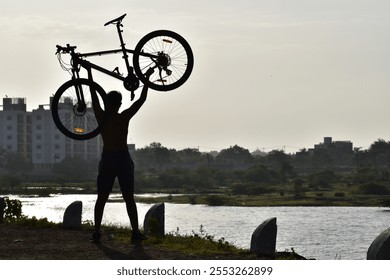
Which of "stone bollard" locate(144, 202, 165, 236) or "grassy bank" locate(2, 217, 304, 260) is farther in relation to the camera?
"stone bollard" locate(144, 202, 165, 236)

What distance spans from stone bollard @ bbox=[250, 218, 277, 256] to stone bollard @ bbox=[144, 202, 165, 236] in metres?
3.84

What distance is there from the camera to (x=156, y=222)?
1742 centimetres

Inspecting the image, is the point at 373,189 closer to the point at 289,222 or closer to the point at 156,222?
the point at 289,222

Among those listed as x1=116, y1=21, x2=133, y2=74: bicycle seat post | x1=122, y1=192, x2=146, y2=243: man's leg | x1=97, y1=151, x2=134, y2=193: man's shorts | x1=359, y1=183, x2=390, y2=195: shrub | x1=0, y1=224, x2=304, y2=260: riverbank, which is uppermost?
x1=116, y1=21, x2=133, y2=74: bicycle seat post

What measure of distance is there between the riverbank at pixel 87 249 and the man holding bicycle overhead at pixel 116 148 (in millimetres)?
747

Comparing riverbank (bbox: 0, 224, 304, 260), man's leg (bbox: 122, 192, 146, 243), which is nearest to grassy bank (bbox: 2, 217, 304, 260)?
riverbank (bbox: 0, 224, 304, 260)

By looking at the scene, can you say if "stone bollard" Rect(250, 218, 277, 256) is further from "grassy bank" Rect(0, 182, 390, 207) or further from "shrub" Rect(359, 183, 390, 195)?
"shrub" Rect(359, 183, 390, 195)

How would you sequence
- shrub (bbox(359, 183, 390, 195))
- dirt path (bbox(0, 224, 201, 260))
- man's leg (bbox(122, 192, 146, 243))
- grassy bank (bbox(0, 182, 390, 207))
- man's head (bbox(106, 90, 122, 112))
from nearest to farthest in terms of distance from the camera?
dirt path (bbox(0, 224, 201, 260)) < man's head (bbox(106, 90, 122, 112)) < man's leg (bbox(122, 192, 146, 243)) < grassy bank (bbox(0, 182, 390, 207)) < shrub (bbox(359, 183, 390, 195))

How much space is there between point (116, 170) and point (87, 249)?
1.80 meters

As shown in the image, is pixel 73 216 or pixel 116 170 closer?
pixel 116 170

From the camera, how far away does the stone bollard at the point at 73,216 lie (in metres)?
19.2

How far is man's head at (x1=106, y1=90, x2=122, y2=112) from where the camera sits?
15.6 m

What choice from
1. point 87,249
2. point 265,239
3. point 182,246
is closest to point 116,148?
point 87,249

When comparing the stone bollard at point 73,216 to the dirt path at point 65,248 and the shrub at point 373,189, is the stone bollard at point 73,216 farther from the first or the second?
the shrub at point 373,189
